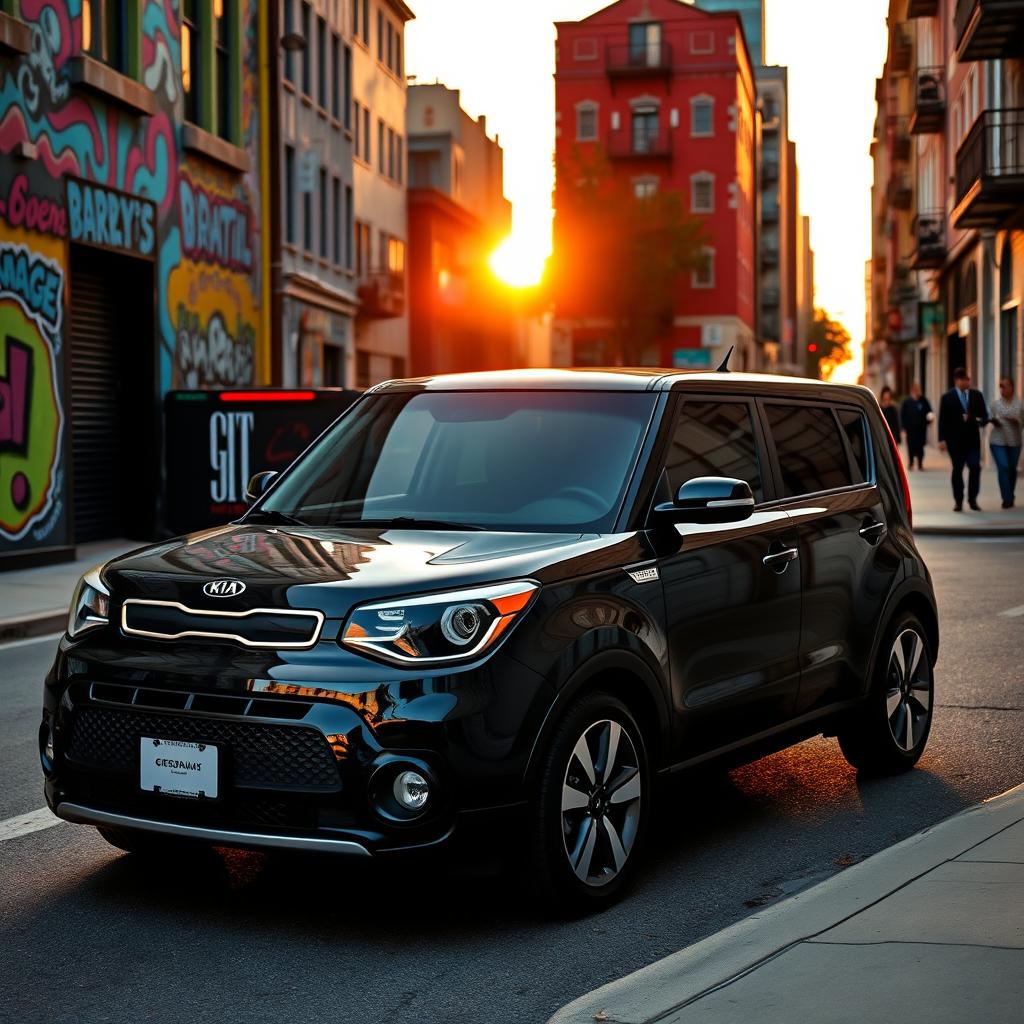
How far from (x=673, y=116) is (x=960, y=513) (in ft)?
203

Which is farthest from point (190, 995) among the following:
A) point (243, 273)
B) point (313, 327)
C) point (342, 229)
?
point (342, 229)

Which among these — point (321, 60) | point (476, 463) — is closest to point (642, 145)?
point (321, 60)

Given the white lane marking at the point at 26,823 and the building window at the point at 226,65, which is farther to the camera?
the building window at the point at 226,65

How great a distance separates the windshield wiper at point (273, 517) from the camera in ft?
18.8

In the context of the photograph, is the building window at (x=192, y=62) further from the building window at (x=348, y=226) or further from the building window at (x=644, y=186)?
the building window at (x=644, y=186)

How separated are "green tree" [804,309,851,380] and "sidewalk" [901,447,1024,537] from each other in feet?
266

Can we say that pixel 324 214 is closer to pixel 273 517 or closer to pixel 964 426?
pixel 964 426

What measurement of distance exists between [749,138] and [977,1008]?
315ft

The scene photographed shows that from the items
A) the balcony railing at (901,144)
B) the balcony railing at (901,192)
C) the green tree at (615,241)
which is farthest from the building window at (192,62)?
the green tree at (615,241)

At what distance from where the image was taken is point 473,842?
4.57 m

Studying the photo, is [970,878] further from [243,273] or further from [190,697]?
[243,273]

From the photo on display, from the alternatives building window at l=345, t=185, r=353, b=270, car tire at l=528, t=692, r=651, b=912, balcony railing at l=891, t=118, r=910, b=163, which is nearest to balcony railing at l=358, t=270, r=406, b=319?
building window at l=345, t=185, r=353, b=270

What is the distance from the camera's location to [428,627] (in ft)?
14.9

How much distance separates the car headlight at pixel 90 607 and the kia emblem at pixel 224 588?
1.23 feet
